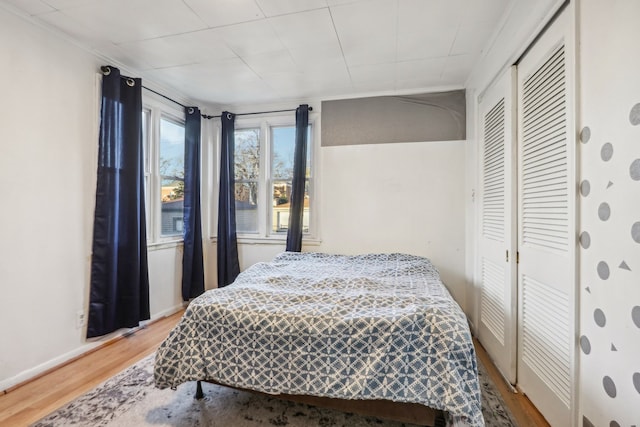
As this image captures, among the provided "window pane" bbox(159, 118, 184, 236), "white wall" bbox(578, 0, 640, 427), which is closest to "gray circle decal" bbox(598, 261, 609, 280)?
"white wall" bbox(578, 0, 640, 427)

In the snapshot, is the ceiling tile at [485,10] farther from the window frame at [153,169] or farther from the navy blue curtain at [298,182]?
the window frame at [153,169]

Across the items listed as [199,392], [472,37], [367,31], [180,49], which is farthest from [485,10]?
[199,392]

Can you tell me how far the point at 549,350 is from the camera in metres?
1.50

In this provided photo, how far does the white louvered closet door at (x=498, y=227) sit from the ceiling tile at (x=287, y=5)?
1.39 metres

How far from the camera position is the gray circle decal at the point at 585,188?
47.5 inches

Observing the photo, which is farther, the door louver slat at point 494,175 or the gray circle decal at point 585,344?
the door louver slat at point 494,175

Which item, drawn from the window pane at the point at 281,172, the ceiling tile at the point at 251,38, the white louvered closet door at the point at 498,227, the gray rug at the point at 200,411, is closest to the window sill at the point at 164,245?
the window pane at the point at 281,172

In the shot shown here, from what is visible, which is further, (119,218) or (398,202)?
(398,202)

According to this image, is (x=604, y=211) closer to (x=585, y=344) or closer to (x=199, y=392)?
(x=585, y=344)

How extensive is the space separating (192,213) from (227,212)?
1.32ft

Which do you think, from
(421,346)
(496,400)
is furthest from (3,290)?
(496,400)

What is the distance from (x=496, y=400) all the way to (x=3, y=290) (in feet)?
10.5

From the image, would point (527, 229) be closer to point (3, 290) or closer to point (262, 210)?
point (262, 210)

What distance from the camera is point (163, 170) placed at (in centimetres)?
320
